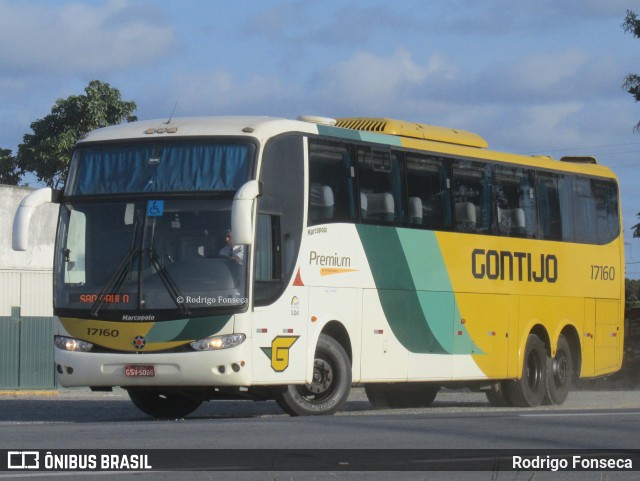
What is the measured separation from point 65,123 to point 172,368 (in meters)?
45.9

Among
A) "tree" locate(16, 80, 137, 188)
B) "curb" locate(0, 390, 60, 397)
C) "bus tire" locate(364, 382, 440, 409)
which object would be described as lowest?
"curb" locate(0, 390, 60, 397)

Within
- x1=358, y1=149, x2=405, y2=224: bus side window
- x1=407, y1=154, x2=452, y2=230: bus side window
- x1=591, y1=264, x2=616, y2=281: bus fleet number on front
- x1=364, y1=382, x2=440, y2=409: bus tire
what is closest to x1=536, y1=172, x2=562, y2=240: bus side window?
x1=591, y1=264, x2=616, y2=281: bus fleet number on front

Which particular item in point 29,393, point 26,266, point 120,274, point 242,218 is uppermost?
point 26,266

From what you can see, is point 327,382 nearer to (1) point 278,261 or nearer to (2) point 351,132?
(1) point 278,261

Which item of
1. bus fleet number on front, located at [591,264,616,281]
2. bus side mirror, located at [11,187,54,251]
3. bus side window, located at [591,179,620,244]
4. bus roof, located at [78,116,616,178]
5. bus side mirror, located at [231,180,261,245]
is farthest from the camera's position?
bus side window, located at [591,179,620,244]

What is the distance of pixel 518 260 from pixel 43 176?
40.8m

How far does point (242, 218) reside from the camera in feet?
51.4

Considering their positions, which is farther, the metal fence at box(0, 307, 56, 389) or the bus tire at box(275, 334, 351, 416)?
the metal fence at box(0, 307, 56, 389)

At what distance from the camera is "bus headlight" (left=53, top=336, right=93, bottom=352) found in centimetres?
1680

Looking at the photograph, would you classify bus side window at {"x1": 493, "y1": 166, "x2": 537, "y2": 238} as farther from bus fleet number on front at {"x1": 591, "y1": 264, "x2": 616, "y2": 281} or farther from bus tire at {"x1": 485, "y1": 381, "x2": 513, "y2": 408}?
bus tire at {"x1": 485, "y1": 381, "x2": 513, "y2": 408}

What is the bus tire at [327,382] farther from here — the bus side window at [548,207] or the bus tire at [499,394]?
the bus side window at [548,207]

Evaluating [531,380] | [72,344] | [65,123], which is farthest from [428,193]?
[65,123]

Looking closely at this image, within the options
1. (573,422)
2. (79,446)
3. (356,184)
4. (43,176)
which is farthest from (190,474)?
(43,176)

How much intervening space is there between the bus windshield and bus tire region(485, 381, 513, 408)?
711 cm
